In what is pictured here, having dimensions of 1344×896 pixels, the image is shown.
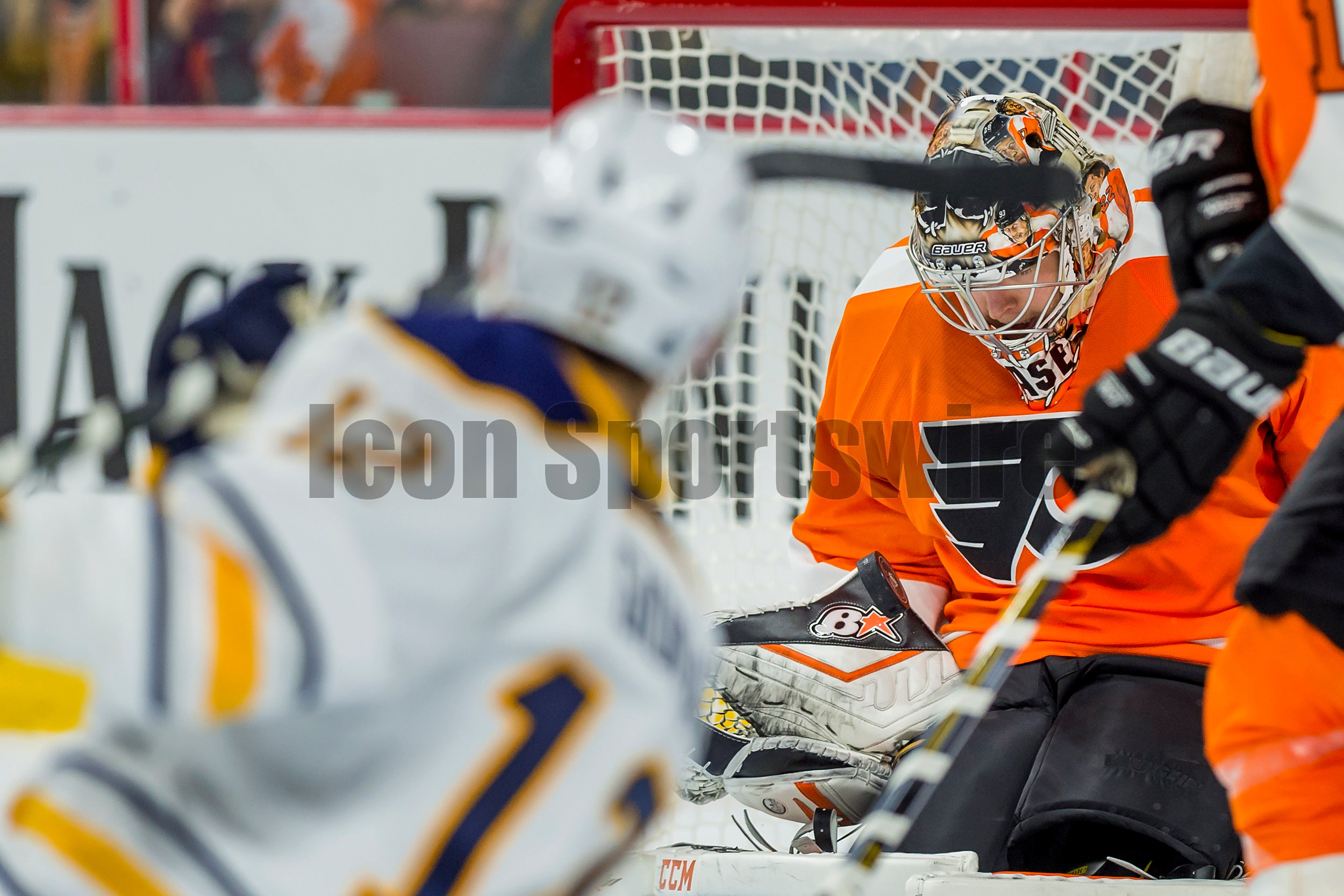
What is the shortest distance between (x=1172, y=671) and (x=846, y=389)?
0.62 metres

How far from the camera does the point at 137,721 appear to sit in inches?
35.0

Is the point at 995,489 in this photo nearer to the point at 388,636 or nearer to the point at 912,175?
the point at 912,175

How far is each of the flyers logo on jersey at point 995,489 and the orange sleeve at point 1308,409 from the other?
27 cm

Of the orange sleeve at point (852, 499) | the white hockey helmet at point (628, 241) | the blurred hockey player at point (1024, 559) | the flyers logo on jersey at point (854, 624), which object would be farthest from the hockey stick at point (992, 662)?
the orange sleeve at point (852, 499)

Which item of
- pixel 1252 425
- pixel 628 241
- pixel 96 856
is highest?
pixel 628 241

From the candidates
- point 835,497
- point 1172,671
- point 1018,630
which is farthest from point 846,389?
point 1018,630

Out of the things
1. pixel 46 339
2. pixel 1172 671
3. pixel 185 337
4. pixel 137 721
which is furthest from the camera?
pixel 46 339

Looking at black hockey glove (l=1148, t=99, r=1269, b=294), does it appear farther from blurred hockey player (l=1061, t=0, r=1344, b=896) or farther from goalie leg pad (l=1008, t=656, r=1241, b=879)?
goalie leg pad (l=1008, t=656, r=1241, b=879)

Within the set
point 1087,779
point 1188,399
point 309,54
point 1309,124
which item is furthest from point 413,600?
point 309,54

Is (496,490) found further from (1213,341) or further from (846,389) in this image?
(846,389)

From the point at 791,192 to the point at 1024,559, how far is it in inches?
28.6

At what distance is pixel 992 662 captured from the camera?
50.0 inches

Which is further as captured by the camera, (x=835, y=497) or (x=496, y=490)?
(x=835, y=497)

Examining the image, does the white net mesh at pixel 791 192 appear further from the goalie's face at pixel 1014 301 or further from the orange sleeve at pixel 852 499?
the goalie's face at pixel 1014 301
